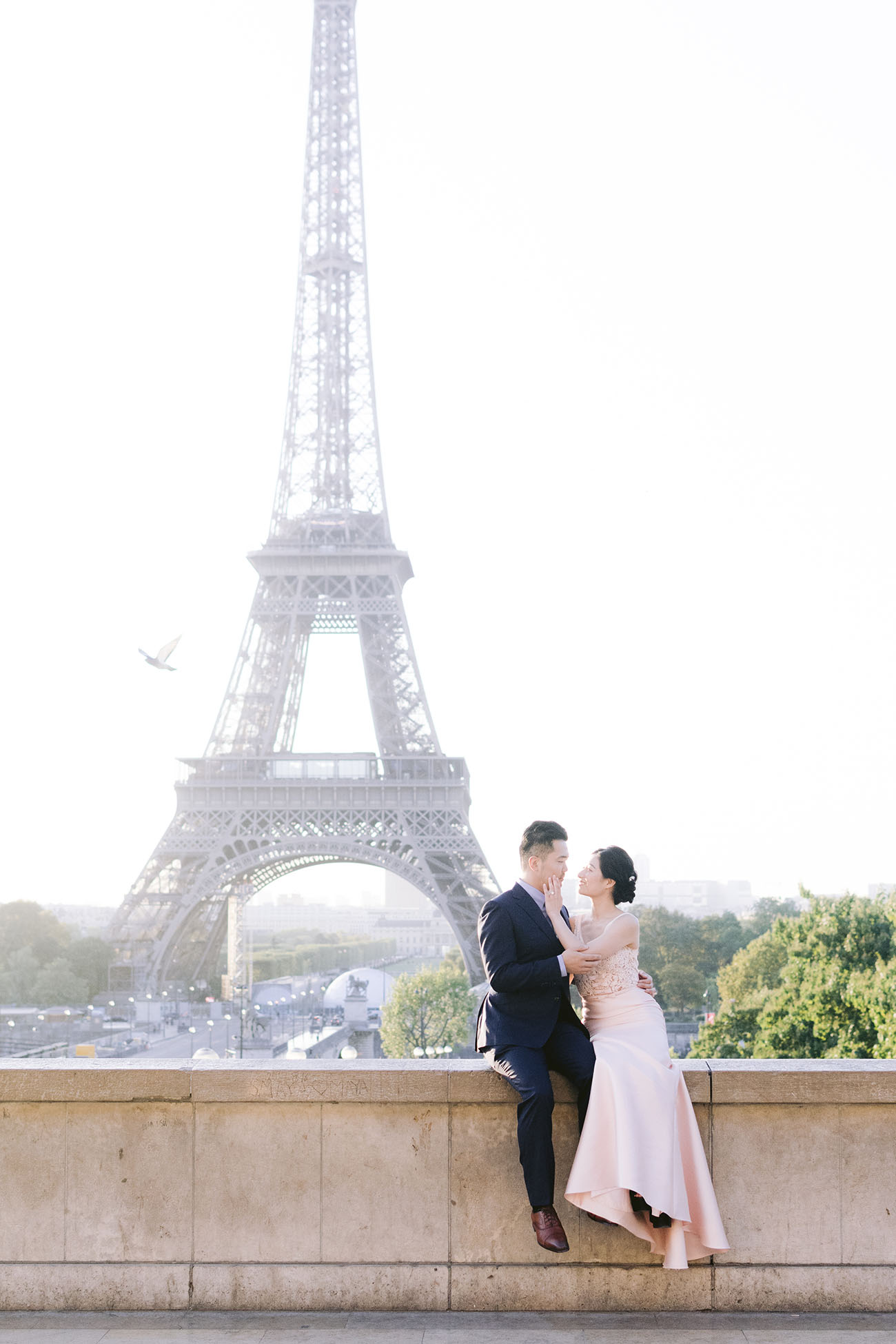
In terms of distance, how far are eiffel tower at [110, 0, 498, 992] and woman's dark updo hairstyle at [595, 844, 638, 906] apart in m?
39.9

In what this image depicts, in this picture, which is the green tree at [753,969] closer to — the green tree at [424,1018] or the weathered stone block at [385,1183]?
the green tree at [424,1018]

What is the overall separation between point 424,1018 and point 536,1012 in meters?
52.4

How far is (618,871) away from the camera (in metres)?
6.21

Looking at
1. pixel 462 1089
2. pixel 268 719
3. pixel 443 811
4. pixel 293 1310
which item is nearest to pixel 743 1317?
pixel 462 1089

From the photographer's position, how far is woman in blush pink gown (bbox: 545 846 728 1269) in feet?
19.1

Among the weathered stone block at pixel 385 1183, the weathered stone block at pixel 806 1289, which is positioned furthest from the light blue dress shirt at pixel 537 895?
the weathered stone block at pixel 806 1289

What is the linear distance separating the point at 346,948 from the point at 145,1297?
516 feet

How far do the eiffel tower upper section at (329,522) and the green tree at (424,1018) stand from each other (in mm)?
12633

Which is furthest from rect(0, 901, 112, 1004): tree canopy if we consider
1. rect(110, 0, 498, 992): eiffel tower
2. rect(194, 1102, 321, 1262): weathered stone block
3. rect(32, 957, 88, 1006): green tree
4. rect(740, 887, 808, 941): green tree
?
rect(194, 1102, 321, 1262): weathered stone block

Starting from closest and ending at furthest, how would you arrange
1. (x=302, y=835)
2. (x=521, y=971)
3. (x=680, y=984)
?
(x=521, y=971)
(x=302, y=835)
(x=680, y=984)

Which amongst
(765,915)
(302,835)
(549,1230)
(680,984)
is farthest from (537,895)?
(765,915)

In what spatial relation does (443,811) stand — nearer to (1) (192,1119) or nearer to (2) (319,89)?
(2) (319,89)

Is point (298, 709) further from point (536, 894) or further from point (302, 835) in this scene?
point (536, 894)

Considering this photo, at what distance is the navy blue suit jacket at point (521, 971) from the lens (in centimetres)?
610
